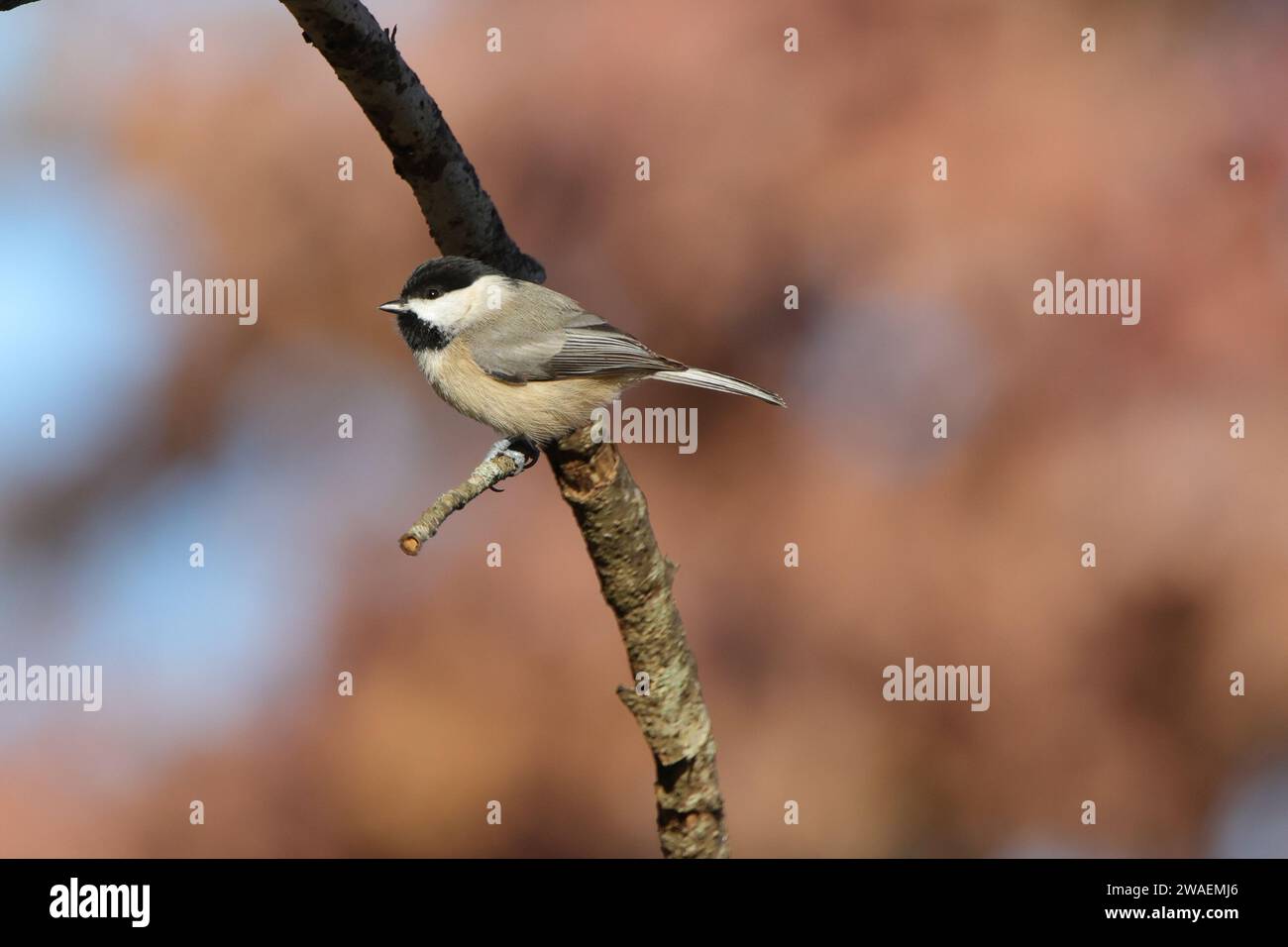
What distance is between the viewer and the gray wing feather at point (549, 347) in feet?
7.66

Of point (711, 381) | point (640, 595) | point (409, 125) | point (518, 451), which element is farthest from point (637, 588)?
point (409, 125)

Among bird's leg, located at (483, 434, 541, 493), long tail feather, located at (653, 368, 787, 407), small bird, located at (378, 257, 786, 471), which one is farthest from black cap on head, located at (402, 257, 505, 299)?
long tail feather, located at (653, 368, 787, 407)

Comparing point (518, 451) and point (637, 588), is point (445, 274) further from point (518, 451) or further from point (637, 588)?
point (637, 588)

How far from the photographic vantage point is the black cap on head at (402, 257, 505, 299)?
6.26 ft

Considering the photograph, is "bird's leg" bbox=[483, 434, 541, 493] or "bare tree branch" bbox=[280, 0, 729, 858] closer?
"bare tree branch" bbox=[280, 0, 729, 858]

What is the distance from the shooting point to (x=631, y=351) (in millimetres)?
2355

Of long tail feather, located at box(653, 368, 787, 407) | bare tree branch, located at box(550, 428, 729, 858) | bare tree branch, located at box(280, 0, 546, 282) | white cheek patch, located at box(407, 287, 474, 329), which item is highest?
bare tree branch, located at box(280, 0, 546, 282)

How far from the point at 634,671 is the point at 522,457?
437mm

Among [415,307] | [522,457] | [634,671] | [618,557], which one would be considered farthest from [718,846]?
[415,307]

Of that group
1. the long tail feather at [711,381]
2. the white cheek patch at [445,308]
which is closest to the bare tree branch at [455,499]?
the white cheek patch at [445,308]

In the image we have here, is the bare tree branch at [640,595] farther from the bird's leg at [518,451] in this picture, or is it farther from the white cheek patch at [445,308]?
the white cheek patch at [445,308]

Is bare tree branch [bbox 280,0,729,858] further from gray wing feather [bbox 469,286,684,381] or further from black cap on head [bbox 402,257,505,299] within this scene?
gray wing feather [bbox 469,286,684,381]

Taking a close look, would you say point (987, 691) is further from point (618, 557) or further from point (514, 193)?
point (514, 193)

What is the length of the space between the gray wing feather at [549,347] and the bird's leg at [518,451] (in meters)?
0.19
